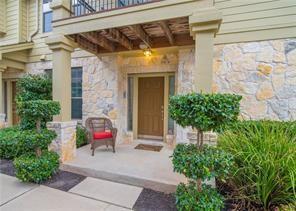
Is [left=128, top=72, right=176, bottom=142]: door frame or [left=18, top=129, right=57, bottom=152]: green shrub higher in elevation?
[left=128, top=72, right=176, bottom=142]: door frame

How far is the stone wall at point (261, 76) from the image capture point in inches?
148

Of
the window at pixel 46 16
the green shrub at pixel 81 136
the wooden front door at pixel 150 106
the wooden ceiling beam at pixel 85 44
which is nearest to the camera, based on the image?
the wooden ceiling beam at pixel 85 44

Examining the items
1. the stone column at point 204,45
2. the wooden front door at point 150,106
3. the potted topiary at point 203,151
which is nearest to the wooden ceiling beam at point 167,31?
the stone column at point 204,45

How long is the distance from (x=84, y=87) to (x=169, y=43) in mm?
3071

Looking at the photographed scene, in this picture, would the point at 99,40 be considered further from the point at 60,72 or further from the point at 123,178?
the point at 123,178

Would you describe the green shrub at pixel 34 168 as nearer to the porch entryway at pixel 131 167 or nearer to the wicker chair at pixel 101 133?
the porch entryway at pixel 131 167

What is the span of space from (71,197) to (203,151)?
2147 millimetres

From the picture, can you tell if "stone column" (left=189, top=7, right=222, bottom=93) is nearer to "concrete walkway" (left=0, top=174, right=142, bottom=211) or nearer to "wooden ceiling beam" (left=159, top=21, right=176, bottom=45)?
"wooden ceiling beam" (left=159, top=21, right=176, bottom=45)

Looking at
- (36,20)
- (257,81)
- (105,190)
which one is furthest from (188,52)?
(36,20)

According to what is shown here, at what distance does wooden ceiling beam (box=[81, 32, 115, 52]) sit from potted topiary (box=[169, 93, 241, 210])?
2.86 m

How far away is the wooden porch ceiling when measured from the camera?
393cm

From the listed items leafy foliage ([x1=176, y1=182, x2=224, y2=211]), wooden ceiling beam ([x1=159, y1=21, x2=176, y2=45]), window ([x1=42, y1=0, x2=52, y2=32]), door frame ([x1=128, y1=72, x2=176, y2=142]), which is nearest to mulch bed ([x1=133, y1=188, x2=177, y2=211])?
leafy foliage ([x1=176, y1=182, x2=224, y2=211])

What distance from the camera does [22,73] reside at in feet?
22.3

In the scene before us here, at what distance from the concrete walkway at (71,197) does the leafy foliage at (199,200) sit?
79 centimetres
